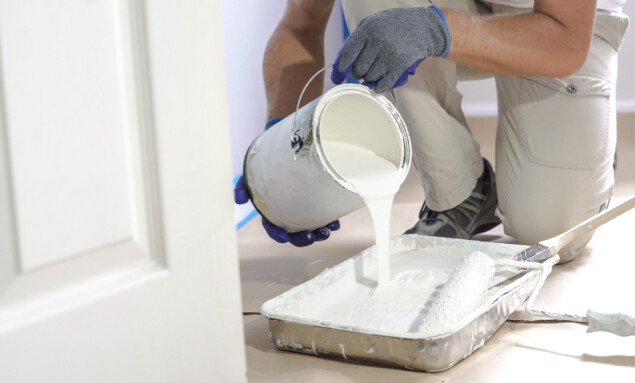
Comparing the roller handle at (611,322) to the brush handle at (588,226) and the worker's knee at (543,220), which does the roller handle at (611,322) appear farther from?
the worker's knee at (543,220)

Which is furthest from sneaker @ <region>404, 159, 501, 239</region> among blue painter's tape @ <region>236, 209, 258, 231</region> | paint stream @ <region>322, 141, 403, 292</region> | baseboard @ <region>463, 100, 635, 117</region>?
baseboard @ <region>463, 100, 635, 117</region>

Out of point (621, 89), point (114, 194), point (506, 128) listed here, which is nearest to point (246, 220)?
point (506, 128)

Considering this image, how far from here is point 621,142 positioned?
3270mm

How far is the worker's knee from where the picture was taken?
1.90 meters

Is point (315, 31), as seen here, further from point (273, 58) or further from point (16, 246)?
point (16, 246)

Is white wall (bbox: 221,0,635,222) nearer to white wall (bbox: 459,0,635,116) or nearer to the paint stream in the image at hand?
the paint stream

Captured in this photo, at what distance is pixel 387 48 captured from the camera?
56.3 inches

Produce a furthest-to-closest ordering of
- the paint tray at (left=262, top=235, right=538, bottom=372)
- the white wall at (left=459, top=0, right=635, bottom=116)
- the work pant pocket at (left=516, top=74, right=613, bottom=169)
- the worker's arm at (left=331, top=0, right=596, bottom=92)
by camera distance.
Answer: the white wall at (left=459, top=0, right=635, bottom=116)
the work pant pocket at (left=516, top=74, right=613, bottom=169)
the worker's arm at (left=331, top=0, right=596, bottom=92)
the paint tray at (left=262, top=235, right=538, bottom=372)

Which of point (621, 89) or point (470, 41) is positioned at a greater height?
point (470, 41)

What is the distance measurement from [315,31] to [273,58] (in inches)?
5.7

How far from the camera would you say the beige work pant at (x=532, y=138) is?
188 cm

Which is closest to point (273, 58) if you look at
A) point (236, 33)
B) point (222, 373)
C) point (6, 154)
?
point (236, 33)

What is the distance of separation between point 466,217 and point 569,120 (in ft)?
1.17

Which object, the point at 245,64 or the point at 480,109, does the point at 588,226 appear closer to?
the point at 245,64
